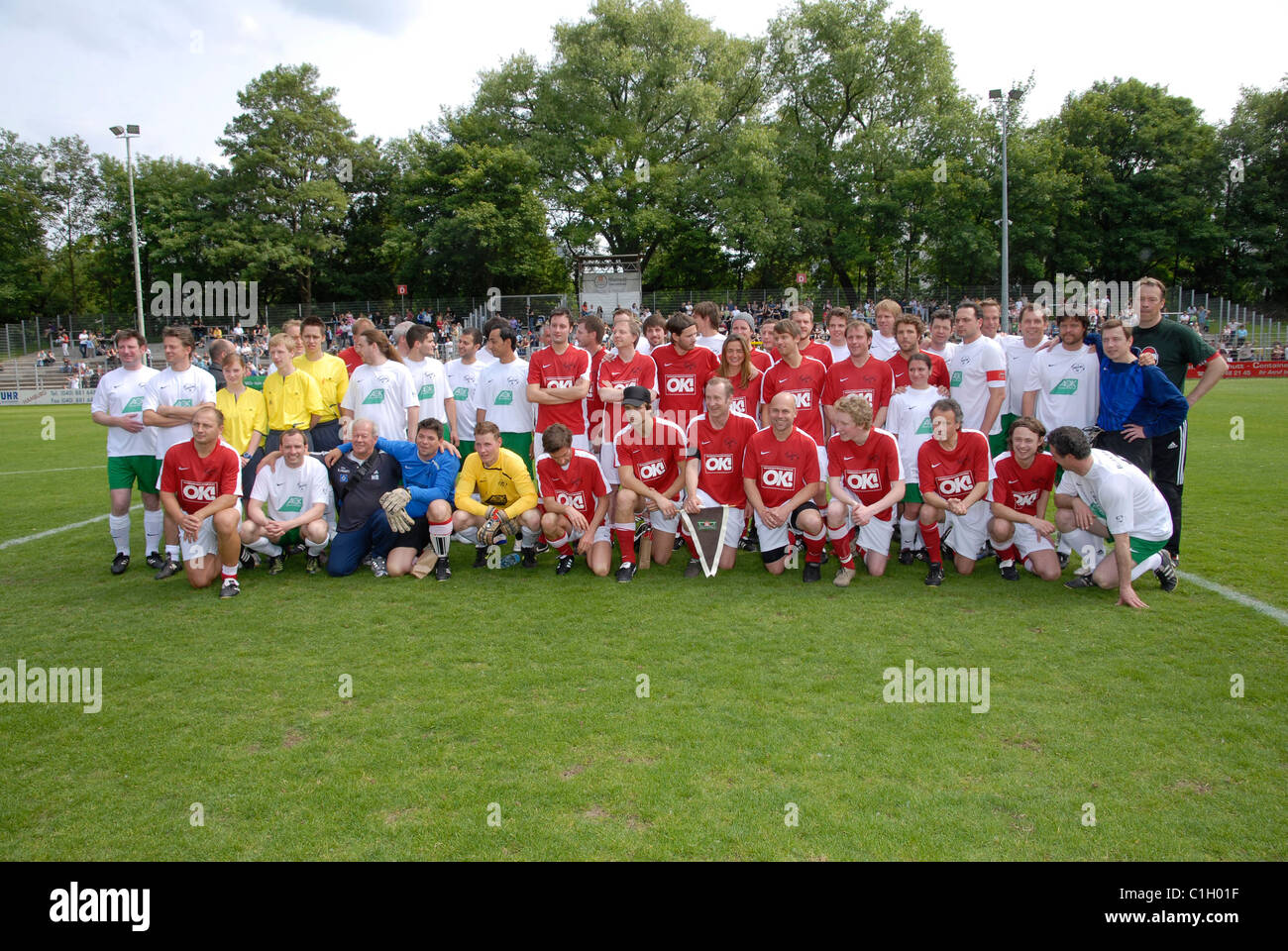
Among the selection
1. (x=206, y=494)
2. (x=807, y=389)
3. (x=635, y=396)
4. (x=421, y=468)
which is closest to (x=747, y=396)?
(x=807, y=389)

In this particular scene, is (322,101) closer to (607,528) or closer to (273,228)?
(273,228)

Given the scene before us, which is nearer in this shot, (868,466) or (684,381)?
(868,466)

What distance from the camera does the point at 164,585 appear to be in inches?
279

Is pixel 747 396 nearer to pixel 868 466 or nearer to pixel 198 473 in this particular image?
pixel 868 466

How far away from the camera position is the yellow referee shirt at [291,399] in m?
7.92

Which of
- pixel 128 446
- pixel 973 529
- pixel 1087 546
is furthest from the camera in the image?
pixel 128 446

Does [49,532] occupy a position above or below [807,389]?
below

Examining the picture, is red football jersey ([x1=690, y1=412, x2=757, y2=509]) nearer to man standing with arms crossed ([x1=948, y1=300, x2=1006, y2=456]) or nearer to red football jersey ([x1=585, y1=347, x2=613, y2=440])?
red football jersey ([x1=585, y1=347, x2=613, y2=440])

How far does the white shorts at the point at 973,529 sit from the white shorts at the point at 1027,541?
0.25 m

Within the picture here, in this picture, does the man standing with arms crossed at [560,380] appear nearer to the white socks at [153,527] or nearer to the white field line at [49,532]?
the white socks at [153,527]

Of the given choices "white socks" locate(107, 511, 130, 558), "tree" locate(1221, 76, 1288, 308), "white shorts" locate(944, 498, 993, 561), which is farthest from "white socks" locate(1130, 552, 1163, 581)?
"tree" locate(1221, 76, 1288, 308)

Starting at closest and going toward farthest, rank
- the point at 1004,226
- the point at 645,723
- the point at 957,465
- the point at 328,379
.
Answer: the point at 645,723 < the point at 957,465 < the point at 328,379 < the point at 1004,226

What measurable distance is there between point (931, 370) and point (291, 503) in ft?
20.3

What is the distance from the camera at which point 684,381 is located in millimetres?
7855
